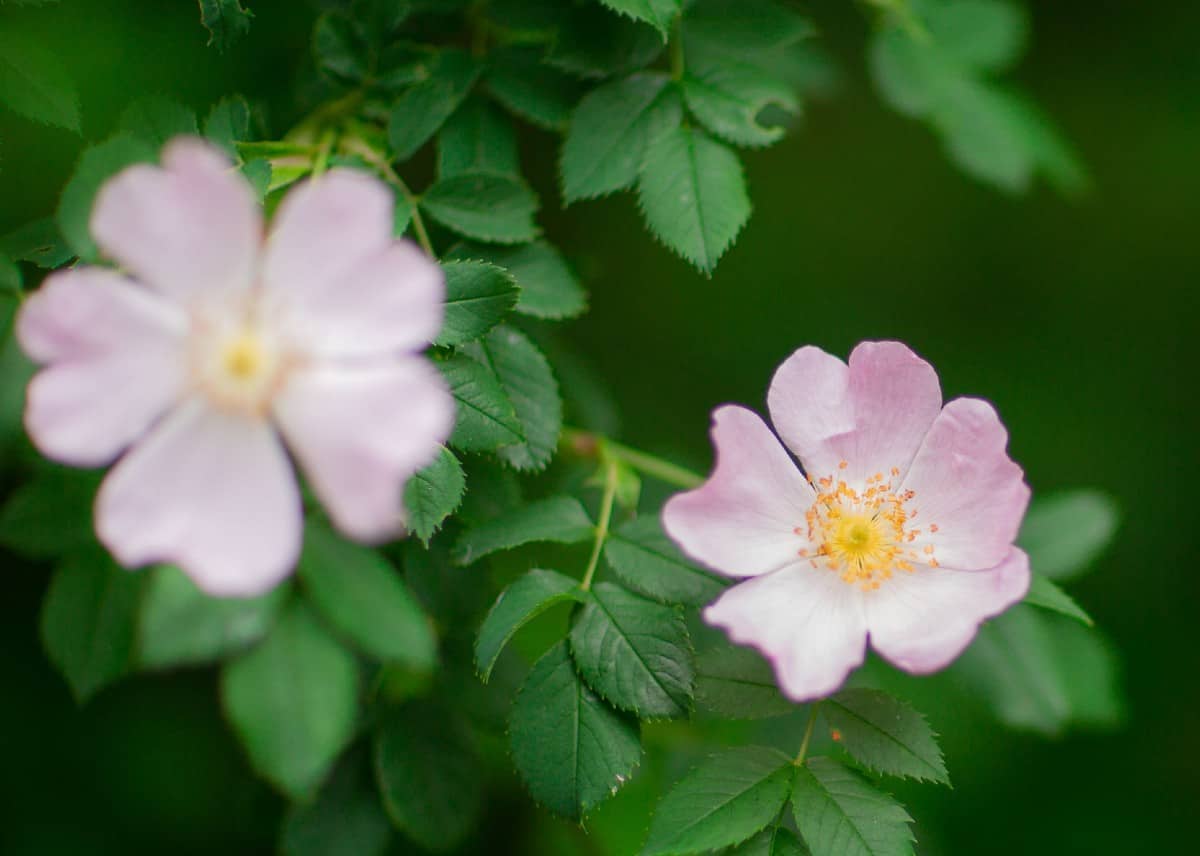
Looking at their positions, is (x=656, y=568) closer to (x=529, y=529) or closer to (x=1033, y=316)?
(x=529, y=529)

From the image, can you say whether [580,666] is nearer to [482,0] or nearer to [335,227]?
[335,227]

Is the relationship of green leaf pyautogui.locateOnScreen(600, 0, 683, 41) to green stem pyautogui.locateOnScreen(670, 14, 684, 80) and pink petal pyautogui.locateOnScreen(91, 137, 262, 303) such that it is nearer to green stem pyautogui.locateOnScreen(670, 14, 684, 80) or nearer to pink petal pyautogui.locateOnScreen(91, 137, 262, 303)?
green stem pyautogui.locateOnScreen(670, 14, 684, 80)

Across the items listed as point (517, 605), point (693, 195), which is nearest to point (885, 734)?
point (517, 605)

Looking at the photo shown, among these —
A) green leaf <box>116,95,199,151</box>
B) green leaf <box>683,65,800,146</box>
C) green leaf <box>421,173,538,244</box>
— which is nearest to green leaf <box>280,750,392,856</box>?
green leaf <box>421,173,538,244</box>

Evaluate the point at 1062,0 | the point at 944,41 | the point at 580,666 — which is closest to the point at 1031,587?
the point at 580,666

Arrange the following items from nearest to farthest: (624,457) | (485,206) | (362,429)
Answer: (362,429)
(485,206)
(624,457)

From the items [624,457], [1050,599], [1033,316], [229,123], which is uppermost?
[229,123]
